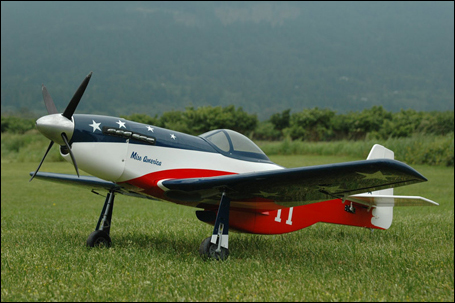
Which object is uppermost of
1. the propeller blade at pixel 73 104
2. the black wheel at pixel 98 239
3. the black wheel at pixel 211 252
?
the propeller blade at pixel 73 104

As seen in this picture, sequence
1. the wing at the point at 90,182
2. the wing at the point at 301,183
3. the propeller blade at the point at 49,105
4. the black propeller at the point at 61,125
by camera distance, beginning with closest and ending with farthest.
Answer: the wing at the point at 301,183 → the black propeller at the point at 61,125 → the propeller blade at the point at 49,105 → the wing at the point at 90,182

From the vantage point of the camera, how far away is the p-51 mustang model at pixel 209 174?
4.70 m

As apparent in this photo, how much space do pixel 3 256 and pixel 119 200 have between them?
1233 cm

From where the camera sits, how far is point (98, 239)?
20.5 ft

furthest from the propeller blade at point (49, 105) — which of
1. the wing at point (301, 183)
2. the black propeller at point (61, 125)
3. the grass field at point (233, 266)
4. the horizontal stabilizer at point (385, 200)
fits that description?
the horizontal stabilizer at point (385, 200)

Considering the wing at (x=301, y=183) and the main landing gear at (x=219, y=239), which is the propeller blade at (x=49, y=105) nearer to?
the wing at (x=301, y=183)

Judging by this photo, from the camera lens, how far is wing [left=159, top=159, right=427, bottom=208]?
4.16m

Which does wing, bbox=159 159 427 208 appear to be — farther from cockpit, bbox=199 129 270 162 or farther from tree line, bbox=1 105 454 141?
tree line, bbox=1 105 454 141

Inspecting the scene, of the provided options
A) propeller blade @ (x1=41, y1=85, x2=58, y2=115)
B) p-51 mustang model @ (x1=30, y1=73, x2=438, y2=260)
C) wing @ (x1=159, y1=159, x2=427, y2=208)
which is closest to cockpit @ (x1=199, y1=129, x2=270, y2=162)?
p-51 mustang model @ (x1=30, y1=73, x2=438, y2=260)

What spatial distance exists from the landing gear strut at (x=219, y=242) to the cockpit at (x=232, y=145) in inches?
33.9

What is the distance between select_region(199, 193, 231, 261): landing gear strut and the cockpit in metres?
0.86

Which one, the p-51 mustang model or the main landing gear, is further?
the main landing gear

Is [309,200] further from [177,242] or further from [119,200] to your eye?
[119,200]

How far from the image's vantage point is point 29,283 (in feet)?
13.0
